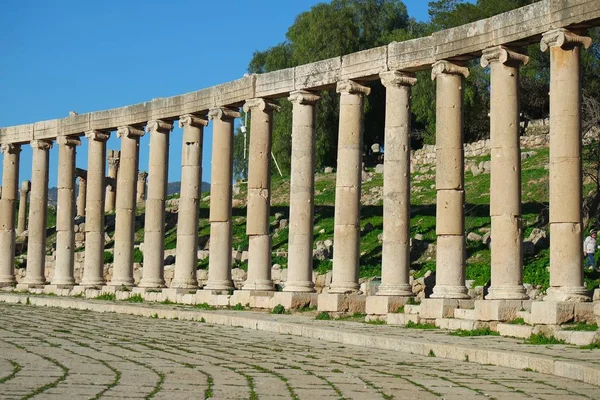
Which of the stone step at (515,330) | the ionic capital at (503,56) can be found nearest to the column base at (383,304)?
the stone step at (515,330)

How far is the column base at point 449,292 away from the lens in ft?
92.3

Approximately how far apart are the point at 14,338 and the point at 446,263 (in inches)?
476

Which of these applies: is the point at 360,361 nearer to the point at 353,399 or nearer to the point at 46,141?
the point at 353,399

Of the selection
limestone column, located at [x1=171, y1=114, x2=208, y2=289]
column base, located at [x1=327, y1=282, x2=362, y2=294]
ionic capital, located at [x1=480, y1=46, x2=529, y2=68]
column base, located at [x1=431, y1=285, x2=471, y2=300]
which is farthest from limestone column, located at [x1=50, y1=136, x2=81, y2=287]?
ionic capital, located at [x1=480, y1=46, x2=529, y2=68]

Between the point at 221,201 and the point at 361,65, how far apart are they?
808cm

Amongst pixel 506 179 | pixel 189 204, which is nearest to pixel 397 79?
pixel 506 179

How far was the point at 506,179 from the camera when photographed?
2698cm

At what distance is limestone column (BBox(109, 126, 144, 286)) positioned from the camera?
4197 cm

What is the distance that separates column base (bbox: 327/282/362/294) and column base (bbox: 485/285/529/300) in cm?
592

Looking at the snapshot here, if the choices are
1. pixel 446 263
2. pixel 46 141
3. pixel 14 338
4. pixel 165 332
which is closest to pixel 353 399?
pixel 14 338

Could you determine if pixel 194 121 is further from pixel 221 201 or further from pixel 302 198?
pixel 302 198

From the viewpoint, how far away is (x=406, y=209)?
100ft

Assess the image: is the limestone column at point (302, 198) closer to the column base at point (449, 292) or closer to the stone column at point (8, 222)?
the column base at point (449, 292)

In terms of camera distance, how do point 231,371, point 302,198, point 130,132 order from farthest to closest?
point 130,132
point 302,198
point 231,371
